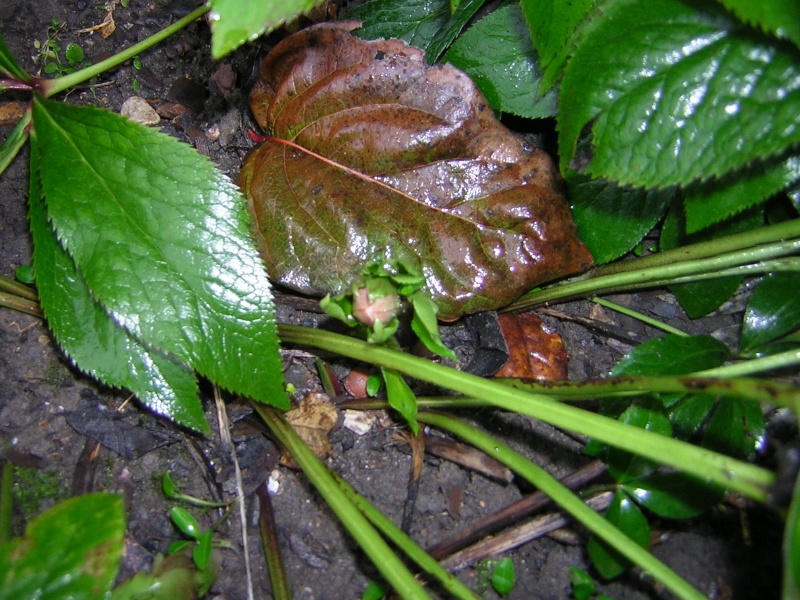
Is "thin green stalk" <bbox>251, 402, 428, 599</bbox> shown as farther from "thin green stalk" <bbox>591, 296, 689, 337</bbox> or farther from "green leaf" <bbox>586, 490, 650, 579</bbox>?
"thin green stalk" <bbox>591, 296, 689, 337</bbox>

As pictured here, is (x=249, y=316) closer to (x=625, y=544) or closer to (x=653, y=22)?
(x=625, y=544)

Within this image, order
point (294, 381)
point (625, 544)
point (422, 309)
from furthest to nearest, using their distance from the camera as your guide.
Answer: point (294, 381), point (422, 309), point (625, 544)

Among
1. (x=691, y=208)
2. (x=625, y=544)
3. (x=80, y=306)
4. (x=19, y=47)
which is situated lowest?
(x=625, y=544)

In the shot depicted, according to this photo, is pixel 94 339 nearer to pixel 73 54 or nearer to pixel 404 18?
pixel 73 54

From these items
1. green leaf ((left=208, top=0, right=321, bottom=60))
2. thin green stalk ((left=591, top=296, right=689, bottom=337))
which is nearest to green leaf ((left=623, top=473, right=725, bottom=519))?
thin green stalk ((left=591, top=296, right=689, bottom=337))

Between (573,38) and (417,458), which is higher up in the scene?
(573,38)

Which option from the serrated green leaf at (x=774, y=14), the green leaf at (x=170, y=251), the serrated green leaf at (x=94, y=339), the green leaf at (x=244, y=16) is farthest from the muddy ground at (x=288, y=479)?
the serrated green leaf at (x=774, y=14)

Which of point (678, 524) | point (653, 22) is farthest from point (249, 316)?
point (678, 524)

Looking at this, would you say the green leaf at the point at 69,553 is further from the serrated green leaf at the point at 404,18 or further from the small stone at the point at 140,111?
the serrated green leaf at the point at 404,18
